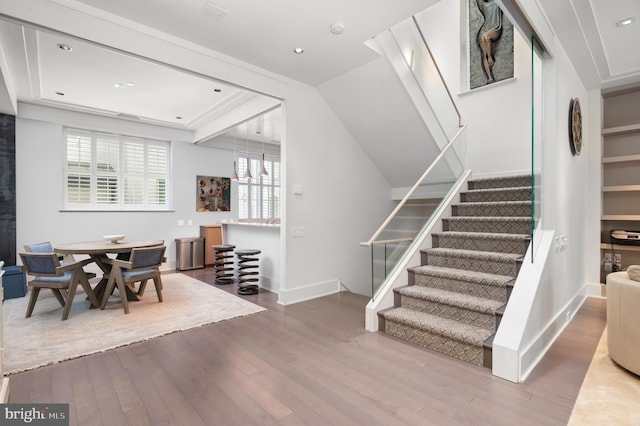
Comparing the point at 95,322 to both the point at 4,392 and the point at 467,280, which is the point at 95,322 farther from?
the point at 467,280

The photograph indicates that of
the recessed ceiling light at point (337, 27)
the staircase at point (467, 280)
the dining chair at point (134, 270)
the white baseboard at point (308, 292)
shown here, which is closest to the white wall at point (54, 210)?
the dining chair at point (134, 270)

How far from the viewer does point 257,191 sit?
29.0 ft

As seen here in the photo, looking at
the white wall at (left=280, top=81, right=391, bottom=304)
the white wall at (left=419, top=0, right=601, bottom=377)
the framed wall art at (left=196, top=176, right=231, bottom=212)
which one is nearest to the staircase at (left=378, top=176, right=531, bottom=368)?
the white wall at (left=419, top=0, right=601, bottom=377)

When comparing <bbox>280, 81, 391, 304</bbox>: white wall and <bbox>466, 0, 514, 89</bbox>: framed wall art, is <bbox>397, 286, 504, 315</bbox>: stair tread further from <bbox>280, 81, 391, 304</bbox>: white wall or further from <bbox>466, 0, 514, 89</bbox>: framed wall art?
<bbox>466, 0, 514, 89</bbox>: framed wall art

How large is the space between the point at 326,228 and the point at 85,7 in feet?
12.1

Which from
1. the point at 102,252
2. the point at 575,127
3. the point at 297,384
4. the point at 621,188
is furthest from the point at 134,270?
the point at 621,188

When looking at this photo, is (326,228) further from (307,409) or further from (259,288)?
(307,409)

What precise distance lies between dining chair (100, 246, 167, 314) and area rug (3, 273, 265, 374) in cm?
23

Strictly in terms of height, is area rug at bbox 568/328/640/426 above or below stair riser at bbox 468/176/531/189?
below

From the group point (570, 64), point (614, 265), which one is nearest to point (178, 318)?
point (570, 64)

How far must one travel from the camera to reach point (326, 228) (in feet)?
16.0

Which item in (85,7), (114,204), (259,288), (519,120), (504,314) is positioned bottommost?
(259,288)

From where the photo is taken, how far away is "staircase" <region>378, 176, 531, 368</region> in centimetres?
278

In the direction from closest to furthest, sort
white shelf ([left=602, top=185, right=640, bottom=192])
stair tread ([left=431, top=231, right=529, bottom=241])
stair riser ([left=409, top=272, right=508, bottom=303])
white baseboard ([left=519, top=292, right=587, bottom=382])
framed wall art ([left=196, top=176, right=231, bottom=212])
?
white baseboard ([left=519, top=292, right=587, bottom=382])
stair riser ([left=409, top=272, right=508, bottom=303])
stair tread ([left=431, top=231, right=529, bottom=241])
white shelf ([left=602, top=185, right=640, bottom=192])
framed wall art ([left=196, top=176, right=231, bottom=212])
